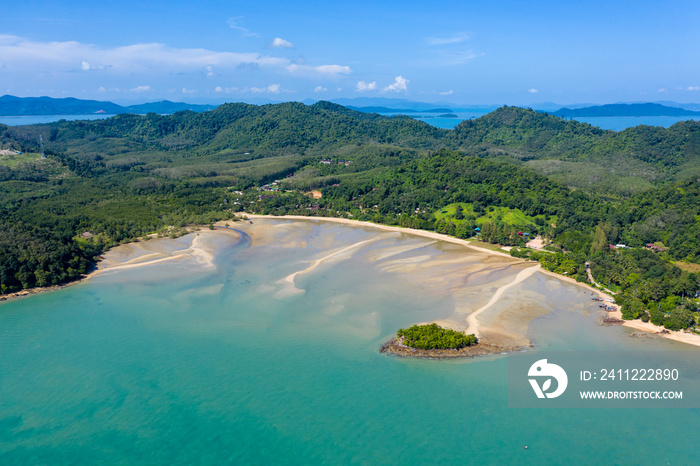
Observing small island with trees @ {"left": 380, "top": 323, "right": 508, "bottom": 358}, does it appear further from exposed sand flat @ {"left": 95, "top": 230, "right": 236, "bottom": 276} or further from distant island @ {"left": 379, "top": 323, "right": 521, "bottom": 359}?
exposed sand flat @ {"left": 95, "top": 230, "right": 236, "bottom": 276}

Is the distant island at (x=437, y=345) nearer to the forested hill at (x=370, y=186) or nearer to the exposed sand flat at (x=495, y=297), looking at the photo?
the exposed sand flat at (x=495, y=297)

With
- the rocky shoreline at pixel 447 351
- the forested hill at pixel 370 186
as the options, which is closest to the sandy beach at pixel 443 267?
the rocky shoreline at pixel 447 351

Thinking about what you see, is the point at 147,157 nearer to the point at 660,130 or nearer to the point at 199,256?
the point at 199,256

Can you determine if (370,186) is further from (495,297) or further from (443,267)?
(495,297)

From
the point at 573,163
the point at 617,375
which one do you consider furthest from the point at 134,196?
the point at 573,163

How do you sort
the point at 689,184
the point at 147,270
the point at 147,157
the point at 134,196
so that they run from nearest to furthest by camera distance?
the point at 147,270 → the point at 689,184 → the point at 134,196 → the point at 147,157

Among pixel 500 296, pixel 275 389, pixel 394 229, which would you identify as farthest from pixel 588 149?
pixel 275 389
